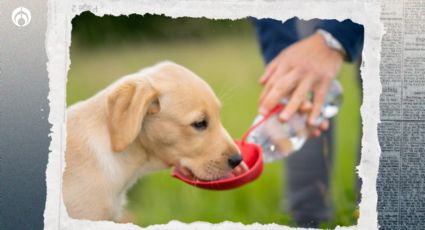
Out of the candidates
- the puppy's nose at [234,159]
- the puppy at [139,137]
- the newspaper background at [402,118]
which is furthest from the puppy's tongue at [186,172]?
the newspaper background at [402,118]

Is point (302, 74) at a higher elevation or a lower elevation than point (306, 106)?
higher

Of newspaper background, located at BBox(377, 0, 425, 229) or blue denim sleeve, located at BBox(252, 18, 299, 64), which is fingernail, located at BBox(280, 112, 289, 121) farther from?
newspaper background, located at BBox(377, 0, 425, 229)

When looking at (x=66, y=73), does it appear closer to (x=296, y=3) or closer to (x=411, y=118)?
(x=296, y=3)

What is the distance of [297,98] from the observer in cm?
271

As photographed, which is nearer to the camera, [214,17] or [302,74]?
[214,17]

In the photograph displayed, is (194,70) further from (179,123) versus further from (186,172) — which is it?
(186,172)

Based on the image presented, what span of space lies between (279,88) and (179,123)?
17.9 inches

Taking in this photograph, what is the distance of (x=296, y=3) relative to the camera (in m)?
2.59

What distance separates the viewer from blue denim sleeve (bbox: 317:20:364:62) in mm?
2611

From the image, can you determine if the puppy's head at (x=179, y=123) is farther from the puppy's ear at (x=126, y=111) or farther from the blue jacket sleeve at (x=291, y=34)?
the blue jacket sleeve at (x=291, y=34)

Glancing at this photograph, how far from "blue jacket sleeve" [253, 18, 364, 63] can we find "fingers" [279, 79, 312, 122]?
0.17 m

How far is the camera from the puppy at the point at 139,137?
244 cm

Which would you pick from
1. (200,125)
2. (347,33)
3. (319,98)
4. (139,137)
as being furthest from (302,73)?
(139,137)

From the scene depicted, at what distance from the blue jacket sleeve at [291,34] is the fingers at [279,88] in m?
0.12
